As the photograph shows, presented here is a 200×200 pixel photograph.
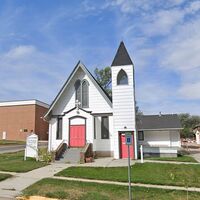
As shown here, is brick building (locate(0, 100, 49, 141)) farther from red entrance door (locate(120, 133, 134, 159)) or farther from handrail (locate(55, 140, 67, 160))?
red entrance door (locate(120, 133, 134, 159))

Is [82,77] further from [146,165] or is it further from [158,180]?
[158,180]

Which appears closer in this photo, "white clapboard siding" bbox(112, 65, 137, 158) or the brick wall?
"white clapboard siding" bbox(112, 65, 137, 158)

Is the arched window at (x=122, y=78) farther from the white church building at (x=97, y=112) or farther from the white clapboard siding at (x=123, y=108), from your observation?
the white clapboard siding at (x=123, y=108)

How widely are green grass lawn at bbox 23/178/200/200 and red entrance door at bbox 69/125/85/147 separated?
38.6 feet

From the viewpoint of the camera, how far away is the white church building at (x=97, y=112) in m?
22.2

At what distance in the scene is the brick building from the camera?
2352 inches

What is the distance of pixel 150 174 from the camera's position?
14422 mm

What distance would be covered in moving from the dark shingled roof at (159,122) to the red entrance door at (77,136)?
15.3 metres

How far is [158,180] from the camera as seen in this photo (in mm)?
12922

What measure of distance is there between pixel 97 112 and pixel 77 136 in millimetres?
2808

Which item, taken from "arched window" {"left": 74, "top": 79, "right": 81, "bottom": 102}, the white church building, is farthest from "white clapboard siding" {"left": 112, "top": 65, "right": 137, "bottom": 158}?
"arched window" {"left": 74, "top": 79, "right": 81, "bottom": 102}

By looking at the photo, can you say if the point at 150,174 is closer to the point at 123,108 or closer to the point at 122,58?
the point at 123,108

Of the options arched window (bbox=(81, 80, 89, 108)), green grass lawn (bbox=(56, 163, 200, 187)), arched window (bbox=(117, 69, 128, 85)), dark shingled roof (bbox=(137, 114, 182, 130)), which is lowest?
green grass lawn (bbox=(56, 163, 200, 187))

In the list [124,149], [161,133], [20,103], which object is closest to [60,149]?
[124,149]
